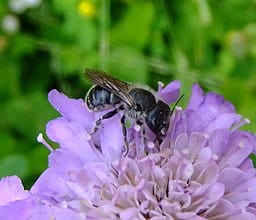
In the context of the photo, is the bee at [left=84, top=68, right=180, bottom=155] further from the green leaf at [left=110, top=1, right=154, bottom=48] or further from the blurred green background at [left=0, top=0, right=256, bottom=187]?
the green leaf at [left=110, top=1, right=154, bottom=48]

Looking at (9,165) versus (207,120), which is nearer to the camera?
(207,120)

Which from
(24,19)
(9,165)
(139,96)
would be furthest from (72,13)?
(139,96)

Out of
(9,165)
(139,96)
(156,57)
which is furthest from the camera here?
(156,57)

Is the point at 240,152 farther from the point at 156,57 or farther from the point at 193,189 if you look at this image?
the point at 156,57

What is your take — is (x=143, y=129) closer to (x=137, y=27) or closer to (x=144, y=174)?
(x=144, y=174)

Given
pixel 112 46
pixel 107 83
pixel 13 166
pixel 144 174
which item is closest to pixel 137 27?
pixel 112 46

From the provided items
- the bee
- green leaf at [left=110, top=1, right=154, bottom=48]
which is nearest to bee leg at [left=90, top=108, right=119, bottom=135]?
the bee
